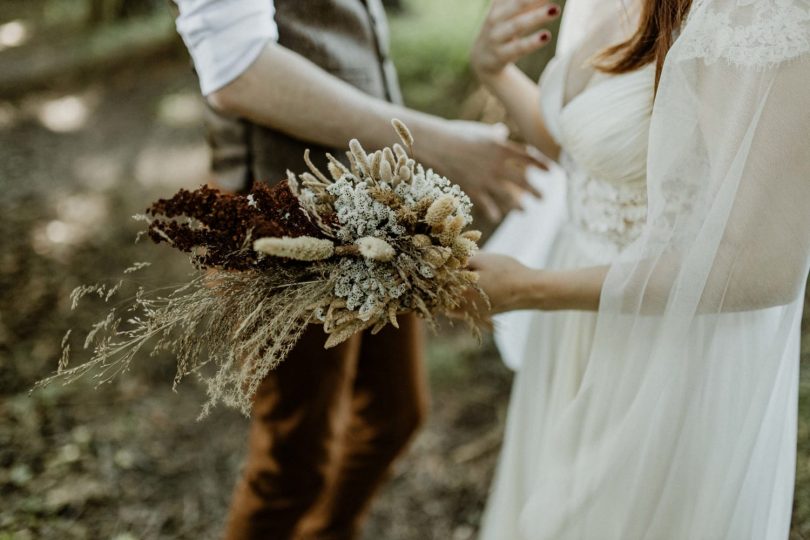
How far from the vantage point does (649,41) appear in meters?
1.25

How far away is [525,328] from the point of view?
2.03 m

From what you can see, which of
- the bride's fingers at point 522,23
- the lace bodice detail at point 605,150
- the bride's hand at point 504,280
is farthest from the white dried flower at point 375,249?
the bride's fingers at point 522,23

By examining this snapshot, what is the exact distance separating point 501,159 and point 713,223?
655 mm

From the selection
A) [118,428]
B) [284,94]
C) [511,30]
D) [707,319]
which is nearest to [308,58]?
[284,94]

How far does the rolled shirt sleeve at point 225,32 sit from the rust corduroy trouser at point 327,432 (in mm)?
655

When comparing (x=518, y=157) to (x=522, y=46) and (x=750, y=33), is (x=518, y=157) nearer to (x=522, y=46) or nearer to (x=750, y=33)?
(x=522, y=46)

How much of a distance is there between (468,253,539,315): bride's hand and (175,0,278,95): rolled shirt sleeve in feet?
2.17

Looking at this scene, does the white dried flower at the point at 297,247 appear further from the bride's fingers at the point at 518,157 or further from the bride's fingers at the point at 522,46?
the bride's fingers at the point at 522,46

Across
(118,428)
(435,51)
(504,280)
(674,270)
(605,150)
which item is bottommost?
(118,428)

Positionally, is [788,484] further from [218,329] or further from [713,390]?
[218,329]

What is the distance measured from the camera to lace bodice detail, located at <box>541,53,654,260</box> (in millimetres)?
1299

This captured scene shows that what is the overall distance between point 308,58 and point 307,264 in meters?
0.68

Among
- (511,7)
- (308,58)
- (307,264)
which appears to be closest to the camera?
(307,264)

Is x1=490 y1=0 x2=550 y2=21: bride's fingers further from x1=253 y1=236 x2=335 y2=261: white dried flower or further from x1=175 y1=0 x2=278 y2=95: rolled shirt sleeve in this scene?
x1=253 y1=236 x2=335 y2=261: white dried flower
